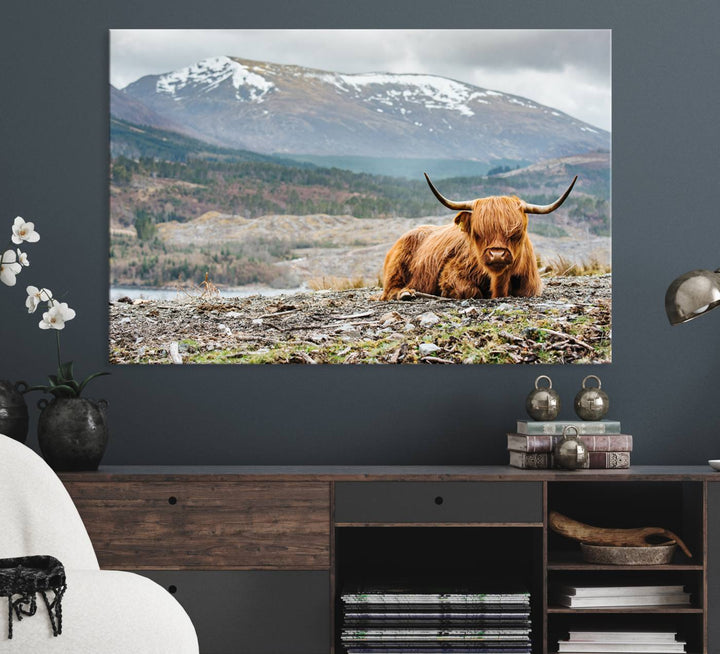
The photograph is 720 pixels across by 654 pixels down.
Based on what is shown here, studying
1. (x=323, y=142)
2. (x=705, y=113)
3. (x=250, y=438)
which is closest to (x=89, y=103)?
(x=323, y=142)

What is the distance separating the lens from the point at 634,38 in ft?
10.1

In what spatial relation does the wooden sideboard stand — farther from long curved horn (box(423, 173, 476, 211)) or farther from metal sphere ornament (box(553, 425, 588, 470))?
long curved horn (box(423, 173, 476, 211))

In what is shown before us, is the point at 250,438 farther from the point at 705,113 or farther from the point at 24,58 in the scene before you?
the point at 705,113

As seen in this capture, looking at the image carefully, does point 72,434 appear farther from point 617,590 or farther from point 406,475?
point 617,590

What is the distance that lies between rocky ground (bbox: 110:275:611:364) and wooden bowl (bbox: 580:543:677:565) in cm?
68

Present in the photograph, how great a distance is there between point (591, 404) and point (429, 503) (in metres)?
0.65

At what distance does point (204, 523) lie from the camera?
2596 millimetres

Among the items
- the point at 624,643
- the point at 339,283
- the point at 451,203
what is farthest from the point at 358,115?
the point at 624,643

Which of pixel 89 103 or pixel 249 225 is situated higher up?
pixel 89 103

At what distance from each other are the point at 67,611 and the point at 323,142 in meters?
1.87

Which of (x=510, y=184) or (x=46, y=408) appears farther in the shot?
(x=510, y=184)

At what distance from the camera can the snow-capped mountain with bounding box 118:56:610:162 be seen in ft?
10.2

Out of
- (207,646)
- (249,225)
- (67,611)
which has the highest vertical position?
(249,225)

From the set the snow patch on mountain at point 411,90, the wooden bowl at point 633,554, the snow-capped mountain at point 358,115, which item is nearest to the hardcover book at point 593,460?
the wooden bowl at point 633,554
